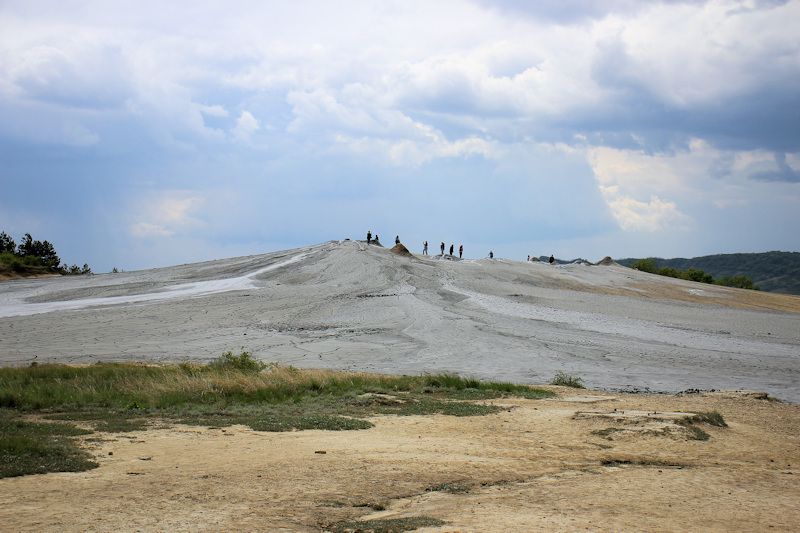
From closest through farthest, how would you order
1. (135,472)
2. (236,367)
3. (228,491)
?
(228,491)
(135,472)
(236,367)

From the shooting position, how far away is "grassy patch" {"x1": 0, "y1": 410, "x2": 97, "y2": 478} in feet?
32.1

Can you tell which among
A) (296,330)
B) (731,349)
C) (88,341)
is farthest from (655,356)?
(88,341)

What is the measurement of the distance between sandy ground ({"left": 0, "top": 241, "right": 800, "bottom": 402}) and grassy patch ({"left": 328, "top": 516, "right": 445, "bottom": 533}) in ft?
57.8

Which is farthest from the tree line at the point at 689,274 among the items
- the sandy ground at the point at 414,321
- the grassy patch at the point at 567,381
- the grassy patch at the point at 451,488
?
the grassy patch at the point at 451,488

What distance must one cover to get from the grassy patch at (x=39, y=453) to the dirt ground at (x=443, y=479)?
32cm

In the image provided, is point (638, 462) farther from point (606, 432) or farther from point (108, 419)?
point (108, 419)

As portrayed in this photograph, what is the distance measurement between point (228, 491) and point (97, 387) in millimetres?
10499

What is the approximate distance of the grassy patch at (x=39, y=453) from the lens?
9797 millimetres

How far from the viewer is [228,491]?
30.6ft

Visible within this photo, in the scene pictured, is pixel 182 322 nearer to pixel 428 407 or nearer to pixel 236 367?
pixel 236 367

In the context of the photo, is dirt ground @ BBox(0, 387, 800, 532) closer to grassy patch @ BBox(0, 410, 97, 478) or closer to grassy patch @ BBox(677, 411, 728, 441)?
grassy patch @ BBox(677, 411, 728, 441)

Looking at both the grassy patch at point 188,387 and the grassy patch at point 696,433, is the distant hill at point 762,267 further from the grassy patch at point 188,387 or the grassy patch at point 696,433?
the grassy patch at point 696,433

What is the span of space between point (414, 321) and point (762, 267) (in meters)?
155

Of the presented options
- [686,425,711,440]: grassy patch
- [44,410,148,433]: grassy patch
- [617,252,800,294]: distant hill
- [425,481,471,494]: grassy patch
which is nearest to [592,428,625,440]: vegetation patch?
[686,425,711,440]: grassy patch
